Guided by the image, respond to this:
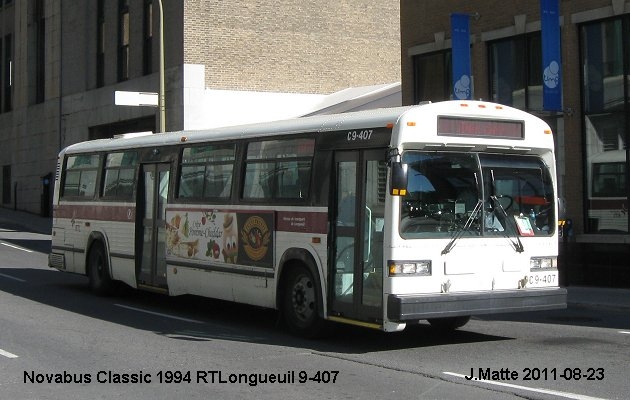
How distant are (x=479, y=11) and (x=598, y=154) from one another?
4.88m

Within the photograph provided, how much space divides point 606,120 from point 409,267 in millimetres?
10564

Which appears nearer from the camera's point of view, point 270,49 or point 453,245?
point 453,245

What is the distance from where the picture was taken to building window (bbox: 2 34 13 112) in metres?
52.4

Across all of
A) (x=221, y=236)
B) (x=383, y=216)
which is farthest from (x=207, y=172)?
(x=383, y=216)

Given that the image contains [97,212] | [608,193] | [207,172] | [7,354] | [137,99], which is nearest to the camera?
[7,354]

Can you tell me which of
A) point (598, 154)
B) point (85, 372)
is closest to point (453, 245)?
point (85, 372)

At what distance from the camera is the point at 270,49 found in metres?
36.9

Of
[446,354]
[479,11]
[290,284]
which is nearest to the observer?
[446,354]

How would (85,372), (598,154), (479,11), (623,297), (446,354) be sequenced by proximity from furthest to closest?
(479,11) → (598,154) → (623,297) → (446,354) → (85,372)

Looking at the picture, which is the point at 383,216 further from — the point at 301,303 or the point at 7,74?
the point at 7,74

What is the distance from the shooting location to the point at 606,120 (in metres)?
20.0

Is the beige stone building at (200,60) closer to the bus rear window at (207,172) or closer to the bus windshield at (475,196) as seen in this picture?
the bus rear window at (207,172)

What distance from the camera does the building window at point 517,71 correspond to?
21469 millimetres

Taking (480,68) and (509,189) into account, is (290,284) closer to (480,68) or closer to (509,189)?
(509,189)
